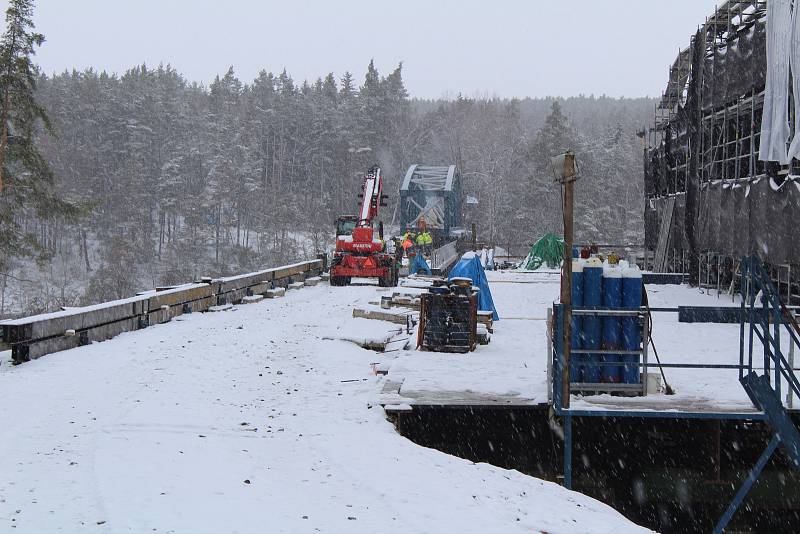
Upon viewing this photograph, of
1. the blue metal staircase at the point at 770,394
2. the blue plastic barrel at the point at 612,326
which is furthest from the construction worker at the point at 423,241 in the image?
the blue metal staircase at the point at 770,394

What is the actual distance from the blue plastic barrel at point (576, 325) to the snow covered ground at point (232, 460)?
930 millimetres

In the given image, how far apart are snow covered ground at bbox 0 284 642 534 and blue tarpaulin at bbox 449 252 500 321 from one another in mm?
3696

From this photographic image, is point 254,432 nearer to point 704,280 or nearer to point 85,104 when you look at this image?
point 704,280

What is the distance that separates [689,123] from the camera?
2722 cm

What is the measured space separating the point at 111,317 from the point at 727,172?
728 inches

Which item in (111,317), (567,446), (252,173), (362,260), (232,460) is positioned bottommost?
(567,446)

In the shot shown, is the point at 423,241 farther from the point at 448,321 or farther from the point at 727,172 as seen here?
the point at 448,321

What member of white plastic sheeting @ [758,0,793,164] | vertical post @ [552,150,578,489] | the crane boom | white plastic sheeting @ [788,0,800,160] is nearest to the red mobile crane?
the crane boom

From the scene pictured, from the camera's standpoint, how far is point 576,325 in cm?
962

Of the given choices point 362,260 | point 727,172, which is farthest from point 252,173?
point 727,172

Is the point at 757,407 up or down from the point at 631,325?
down

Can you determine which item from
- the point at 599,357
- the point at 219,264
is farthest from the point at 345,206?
the point at 599,357

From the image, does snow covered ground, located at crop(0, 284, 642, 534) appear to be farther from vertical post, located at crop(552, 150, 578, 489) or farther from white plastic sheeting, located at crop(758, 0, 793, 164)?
white plastic sheeting, located at crop(758, 0, 793, 164)

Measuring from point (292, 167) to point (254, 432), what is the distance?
90356 mm
